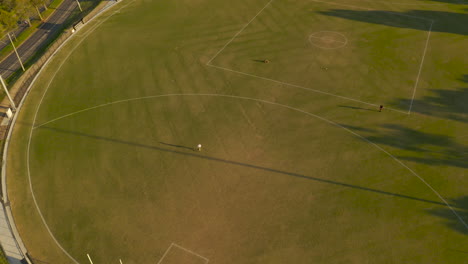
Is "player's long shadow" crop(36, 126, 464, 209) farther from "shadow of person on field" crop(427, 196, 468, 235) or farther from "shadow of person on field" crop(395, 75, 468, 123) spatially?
"shadow of person on field" crop(395, 75, 468, 123)

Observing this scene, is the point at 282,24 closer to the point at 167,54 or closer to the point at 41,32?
the point at 167,54

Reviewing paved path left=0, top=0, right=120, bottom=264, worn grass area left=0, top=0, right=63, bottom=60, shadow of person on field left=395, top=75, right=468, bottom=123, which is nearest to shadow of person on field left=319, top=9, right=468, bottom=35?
shadow of person on field left=395, top=75, right=468, bottom=123

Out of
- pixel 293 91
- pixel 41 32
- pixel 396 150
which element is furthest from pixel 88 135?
pixel 41 32

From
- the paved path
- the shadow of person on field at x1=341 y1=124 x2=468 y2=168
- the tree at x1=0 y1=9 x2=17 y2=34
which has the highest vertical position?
the tree at x1=0 y1=9 x2=17 y2=34

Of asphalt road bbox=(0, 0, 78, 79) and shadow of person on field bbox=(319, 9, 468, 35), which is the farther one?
asphalt road bbox=(0, 0, 78, 79)

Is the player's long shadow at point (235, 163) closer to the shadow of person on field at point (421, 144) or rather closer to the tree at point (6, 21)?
the shadow of person on field at point (421, 144)
